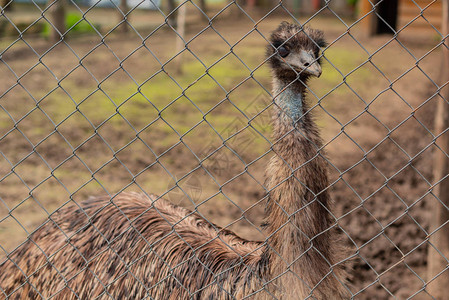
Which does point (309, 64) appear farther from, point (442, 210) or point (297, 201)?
point (442, 210)

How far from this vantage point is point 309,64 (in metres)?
2.83

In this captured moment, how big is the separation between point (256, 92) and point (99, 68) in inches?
108

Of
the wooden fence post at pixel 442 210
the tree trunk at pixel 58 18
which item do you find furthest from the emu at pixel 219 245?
the tree trunk at pixel 58 18

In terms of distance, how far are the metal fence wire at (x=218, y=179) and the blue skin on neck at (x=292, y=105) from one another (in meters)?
0.01

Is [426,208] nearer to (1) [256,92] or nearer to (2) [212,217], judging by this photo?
(2) [212,217]

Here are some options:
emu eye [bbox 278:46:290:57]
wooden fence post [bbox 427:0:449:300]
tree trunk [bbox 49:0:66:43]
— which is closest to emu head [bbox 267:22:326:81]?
emu eye [bbox 278:46:290:57]

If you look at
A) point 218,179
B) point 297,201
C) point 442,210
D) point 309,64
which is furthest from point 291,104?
point 218,179

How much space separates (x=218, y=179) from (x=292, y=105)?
3.41m

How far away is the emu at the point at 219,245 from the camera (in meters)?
2.83

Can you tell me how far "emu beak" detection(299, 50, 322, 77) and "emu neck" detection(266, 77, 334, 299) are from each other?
0.10 m

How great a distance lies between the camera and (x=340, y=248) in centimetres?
304

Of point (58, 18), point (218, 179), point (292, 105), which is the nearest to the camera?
point (292, 105)

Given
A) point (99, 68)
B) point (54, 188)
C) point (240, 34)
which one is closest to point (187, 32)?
point (240, 34)

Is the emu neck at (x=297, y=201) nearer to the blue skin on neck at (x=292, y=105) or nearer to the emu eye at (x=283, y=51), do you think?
the blue skin on neck at (x=292, y=105)
